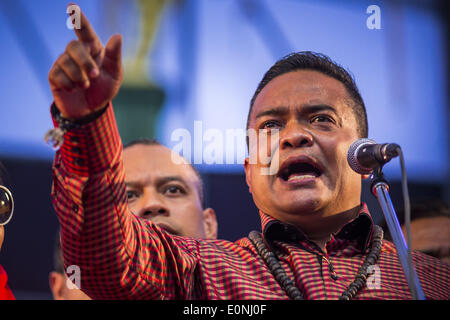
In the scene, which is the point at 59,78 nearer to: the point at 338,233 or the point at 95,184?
the point at 95,184

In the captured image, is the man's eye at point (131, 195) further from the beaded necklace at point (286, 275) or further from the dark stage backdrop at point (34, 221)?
the dark stage backdrop at point (34, 221)

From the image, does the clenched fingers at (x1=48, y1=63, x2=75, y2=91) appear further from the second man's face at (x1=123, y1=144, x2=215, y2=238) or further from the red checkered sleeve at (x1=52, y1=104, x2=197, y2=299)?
the second man's face at (x1=123, y1=144, x2=215, y2=238)

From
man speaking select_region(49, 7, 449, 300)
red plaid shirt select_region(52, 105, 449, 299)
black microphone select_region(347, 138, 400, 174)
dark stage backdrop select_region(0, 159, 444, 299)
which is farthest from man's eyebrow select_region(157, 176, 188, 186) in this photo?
black microphone select_region(347, 138, 400, 174)

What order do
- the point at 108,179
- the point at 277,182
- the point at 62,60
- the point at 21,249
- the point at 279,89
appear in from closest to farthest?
the point at 62,60 → the point at 108,179 → the point at 277,182 → the point at 279,89 → the point at 21,249

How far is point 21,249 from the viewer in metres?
3.93

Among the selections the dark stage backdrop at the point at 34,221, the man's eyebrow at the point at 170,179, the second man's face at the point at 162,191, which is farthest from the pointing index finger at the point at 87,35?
the dark stage backdrop at the point at 34,221

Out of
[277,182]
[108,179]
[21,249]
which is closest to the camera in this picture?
[108,179]

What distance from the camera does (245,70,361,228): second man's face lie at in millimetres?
1876

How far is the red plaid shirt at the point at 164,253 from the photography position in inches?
53.4

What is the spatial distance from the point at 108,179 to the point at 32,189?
2878mm

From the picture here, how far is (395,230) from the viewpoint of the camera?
146 cm
